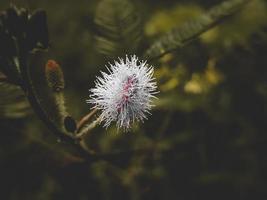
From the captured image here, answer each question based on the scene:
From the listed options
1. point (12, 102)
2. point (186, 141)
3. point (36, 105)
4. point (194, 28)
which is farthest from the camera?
point (186, 141)

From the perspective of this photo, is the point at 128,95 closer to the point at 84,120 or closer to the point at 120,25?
the point at 84,120

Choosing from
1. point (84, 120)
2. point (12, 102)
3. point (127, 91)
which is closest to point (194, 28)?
point (127, 91)

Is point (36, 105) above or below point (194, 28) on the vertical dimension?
below

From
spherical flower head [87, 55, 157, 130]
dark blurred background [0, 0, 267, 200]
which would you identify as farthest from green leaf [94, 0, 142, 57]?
spherical flower head [87, 55, 157, 130]

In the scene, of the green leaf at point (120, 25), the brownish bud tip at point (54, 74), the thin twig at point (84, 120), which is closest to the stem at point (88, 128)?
the thin twig at point (84, 120)

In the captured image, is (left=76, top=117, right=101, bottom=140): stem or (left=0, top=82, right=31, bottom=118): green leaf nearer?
(left=76, top=117, right=101, bottom=140): stem

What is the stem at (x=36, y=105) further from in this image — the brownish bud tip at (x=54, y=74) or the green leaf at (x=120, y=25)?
the green leaf at (x=120, y=25)

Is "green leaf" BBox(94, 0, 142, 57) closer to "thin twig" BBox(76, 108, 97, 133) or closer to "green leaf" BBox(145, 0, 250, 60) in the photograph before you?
A: "green leaf" BBox(145, 0, 250, 60)
